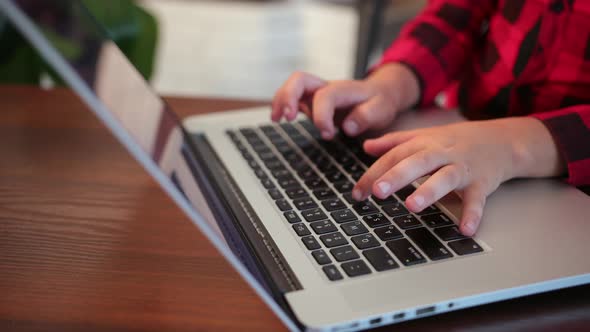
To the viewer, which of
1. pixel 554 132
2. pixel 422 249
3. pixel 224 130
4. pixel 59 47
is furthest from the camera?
pixel 224 130

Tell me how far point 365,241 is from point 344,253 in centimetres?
2

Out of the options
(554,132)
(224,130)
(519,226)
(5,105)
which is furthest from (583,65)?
(5,105)

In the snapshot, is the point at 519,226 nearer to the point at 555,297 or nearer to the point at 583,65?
the point at 555,297

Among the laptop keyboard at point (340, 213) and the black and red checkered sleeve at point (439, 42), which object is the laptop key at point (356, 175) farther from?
the black and red checkered sleeve at point (439, 42)

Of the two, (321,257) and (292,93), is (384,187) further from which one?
(292,93)

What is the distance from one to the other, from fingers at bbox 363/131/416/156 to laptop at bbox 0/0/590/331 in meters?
0.02

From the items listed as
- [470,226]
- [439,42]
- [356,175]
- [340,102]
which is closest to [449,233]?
[470,226]

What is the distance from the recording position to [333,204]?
1.68 ft

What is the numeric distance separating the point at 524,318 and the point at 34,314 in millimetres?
304

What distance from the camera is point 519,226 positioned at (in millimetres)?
479

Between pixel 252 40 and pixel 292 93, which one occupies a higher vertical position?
pixel 292 93

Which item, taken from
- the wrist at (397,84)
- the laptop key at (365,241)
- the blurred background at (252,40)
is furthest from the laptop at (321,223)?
the blurred background at (252,40)

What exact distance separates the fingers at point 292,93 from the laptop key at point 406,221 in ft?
0.62

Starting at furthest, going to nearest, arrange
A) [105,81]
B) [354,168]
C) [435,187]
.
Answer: [354,168]
[435,187]
[105,81]
